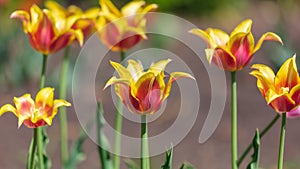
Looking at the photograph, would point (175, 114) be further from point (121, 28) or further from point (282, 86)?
point (282, 86)

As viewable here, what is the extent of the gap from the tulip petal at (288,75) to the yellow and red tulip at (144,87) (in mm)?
170

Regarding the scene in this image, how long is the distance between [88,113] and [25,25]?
1.94m

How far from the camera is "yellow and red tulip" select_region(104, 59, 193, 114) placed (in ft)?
4.45

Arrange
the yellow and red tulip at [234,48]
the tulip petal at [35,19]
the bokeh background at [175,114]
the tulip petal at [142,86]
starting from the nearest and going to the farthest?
the tulip petal at [142,86] → the yellow and red tulip at [234,48] → the tulip petal at [35,19] → the bokeh background at [175,114]

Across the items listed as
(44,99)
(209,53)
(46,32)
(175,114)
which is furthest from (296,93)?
(175,114)

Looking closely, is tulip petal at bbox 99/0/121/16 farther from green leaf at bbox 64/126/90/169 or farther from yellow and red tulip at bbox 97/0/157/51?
green leaf at bbox 64/126/90/169

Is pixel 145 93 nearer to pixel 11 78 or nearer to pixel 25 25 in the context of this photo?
pixel 25 25

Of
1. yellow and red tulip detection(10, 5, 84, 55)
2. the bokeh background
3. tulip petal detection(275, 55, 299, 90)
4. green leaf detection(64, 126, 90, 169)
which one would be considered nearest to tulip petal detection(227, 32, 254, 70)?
tulip petal detection(275, 55, 299, 90)

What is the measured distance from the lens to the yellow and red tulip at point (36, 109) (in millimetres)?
1396

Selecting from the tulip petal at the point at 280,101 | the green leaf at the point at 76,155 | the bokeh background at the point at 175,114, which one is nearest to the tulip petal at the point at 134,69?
the tulip petal at the point at 280,101

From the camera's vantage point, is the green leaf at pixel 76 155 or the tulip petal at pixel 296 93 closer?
the tulip petal at pixel 296 93

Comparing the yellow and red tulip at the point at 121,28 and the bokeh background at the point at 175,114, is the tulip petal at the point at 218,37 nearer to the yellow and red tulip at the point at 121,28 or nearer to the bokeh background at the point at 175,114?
the yellow and red tulip at the point at 121,28

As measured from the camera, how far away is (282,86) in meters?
1.41

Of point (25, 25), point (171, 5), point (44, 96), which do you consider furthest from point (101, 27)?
point (171, 5)
